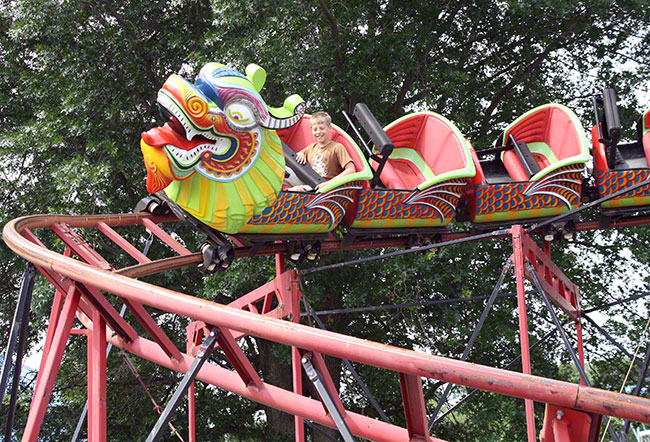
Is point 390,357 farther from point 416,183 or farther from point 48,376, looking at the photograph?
point 416,183

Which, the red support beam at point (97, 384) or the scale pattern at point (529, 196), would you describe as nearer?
the red support beam at point (97, 384)

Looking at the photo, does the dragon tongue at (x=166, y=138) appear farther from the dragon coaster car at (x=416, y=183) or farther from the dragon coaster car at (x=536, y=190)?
the dragon coaster car at (x=536, y=190)

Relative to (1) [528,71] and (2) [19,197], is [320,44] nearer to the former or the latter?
(1) [528,71]

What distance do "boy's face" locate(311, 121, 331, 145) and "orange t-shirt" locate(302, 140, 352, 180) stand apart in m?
0.04

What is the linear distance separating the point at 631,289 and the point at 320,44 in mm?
5534

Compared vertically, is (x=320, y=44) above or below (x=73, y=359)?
above

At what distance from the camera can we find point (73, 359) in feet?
31.0

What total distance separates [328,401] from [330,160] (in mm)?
2267

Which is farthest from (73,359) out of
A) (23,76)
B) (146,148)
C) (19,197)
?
(146,148)

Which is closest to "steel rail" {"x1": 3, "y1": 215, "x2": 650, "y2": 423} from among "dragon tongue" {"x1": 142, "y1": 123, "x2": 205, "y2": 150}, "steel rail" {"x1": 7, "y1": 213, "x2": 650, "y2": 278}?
"steel rail" {"x1": 7, "y1": 213, "x2": 650, "y2": 278}

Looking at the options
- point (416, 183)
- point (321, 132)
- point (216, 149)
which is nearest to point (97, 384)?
point (216, 149)

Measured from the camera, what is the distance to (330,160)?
462cm

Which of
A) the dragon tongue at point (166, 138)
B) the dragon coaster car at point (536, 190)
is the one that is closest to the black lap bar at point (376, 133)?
the dragon coaster car at point (536, 190)

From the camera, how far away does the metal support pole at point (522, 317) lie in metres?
4.22
